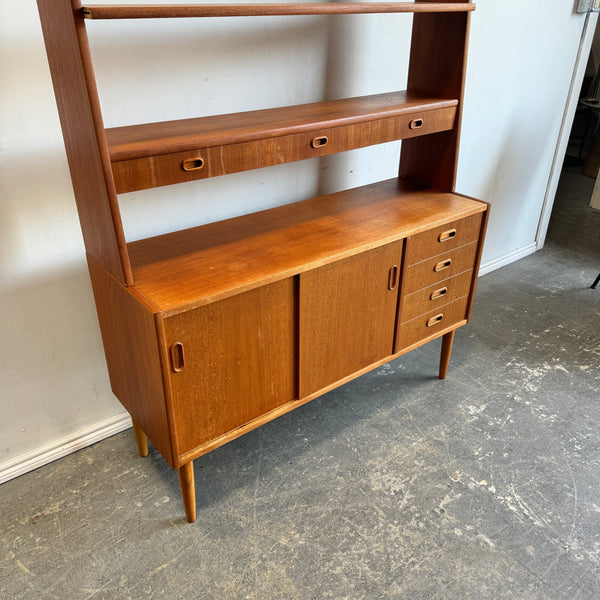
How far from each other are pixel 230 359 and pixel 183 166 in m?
0.59

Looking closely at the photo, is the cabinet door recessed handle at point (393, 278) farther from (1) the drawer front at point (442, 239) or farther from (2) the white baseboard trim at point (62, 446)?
(2) the white baseboard trim at point (62, 446)

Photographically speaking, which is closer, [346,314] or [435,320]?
[346,314]

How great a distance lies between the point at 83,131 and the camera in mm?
1475

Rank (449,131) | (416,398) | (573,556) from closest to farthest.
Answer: (573,556) < (449,131) < (416,398)

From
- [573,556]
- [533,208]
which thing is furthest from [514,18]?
[573,556]

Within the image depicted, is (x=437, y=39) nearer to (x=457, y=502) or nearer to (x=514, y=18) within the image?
(x=514, y=18)

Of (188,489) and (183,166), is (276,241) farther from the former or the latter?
(188,489)

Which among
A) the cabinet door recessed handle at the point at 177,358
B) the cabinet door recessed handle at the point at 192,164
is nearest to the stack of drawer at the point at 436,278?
the cabinet door recessed handle at the point at 192,164

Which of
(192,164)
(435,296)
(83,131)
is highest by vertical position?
(83,131)

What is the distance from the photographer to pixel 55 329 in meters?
1.99

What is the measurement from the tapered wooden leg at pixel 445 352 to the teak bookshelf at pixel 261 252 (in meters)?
0.12

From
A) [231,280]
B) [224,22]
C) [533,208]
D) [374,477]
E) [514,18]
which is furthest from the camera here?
[533,208]

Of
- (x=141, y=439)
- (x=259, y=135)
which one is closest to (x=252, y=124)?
(x=259, y=135)

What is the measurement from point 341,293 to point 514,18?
1.93 meters
